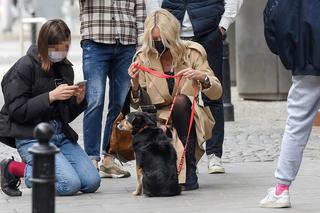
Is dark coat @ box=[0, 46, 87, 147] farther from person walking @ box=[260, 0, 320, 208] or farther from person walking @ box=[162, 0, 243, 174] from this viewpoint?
person walking @ box=[260, 0, 320, 208]

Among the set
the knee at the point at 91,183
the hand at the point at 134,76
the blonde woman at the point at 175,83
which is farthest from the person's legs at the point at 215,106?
the knee at the point at 91,183

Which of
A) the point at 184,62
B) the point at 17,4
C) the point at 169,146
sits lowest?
the point at 17,4

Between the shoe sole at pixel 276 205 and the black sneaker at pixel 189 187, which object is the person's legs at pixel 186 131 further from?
the shoe sole at pixel 276 205

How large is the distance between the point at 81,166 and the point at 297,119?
6.07 ft

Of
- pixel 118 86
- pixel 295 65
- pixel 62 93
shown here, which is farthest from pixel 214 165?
pixel 295 65

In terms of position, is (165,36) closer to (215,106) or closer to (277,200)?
(215,106)

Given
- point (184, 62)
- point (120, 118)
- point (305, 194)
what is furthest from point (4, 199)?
point (305, 194)

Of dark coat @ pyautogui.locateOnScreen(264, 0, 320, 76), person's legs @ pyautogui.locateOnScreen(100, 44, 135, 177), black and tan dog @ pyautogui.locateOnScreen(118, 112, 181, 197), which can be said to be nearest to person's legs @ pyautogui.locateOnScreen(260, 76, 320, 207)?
dark coat @ pyautogui.locateOnScreen(264, 0, 320, 76)

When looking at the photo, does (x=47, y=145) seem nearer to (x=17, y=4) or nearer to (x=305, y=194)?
(x=305, y=194)

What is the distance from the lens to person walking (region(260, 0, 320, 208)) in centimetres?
627

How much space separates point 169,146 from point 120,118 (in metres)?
0.56

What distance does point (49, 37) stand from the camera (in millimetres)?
7305

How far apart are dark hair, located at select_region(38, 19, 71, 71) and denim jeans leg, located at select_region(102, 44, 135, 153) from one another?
0.92 m

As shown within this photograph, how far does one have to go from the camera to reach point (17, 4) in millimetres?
47375
